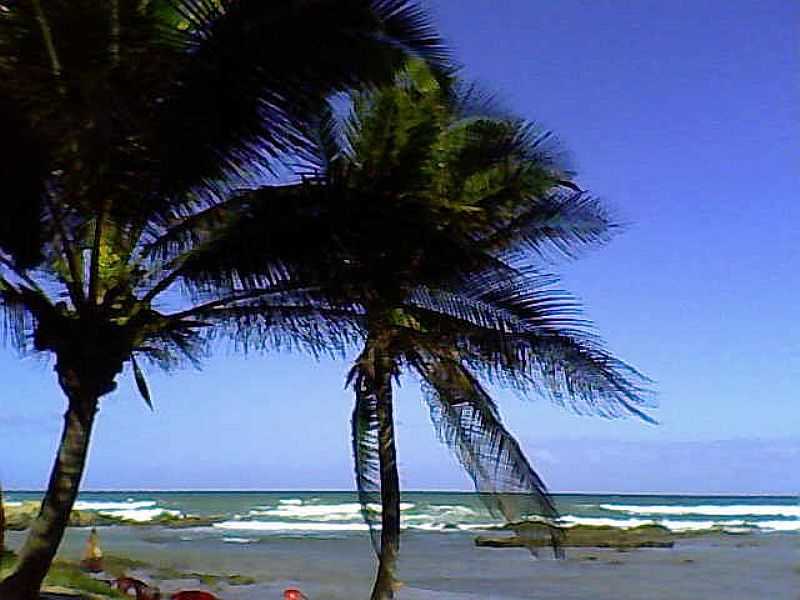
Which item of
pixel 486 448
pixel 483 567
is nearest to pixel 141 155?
pixel 486 448

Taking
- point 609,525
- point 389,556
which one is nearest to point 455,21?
point 389,556

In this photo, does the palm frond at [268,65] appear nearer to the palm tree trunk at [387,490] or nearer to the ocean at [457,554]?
the palm tree trunk at [387,490]

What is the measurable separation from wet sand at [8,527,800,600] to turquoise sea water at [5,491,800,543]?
0.78 feet

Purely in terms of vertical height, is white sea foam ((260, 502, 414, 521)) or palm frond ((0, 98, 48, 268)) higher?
palm frond ((0, 98, 48, 268))

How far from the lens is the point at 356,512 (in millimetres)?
8609

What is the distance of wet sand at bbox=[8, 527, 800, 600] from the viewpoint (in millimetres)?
7016

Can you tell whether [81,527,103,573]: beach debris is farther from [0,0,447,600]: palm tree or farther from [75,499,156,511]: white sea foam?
[0,0,447,600]: palm tree

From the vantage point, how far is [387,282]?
3709 mm

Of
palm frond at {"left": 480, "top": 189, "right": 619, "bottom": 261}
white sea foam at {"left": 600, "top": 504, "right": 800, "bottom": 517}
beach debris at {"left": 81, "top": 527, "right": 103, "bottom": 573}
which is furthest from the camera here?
white sea foam at {"left": 600, "top": 504, "right": 800, "bottom": 517}

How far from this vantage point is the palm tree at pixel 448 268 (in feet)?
11.4

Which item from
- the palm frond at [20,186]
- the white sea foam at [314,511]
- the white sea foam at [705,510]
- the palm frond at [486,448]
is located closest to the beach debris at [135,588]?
the palm frond at [486,448]

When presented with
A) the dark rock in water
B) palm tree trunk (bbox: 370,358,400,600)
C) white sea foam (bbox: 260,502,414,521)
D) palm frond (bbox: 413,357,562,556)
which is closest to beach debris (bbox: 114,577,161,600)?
palm tree trunk (bbox: 370,358,400,600)

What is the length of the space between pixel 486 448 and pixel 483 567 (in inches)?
165

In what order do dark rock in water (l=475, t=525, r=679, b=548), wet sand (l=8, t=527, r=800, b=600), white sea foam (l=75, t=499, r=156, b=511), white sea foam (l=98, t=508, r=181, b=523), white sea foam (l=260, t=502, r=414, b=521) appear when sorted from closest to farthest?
wet sand (l=8, t=527, r=800, b=600) → dark rock in water (l=475, t=525, r=679, b=548) → white sea foam (l=75, t=499, r=156, b=511) → white sea foam (l=98, t=508, r=181, b=523) → white sea foam (l=260, t=502, r=414, b=521)
